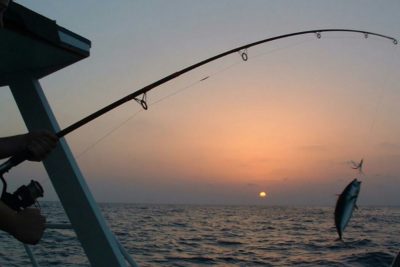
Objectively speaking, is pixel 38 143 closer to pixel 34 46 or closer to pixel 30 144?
pixel 30 144

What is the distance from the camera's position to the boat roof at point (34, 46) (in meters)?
3.70

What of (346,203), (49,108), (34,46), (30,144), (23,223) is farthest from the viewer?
(346,203)

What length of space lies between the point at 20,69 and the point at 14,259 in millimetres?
12024

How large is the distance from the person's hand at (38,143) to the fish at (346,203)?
500 centimetres

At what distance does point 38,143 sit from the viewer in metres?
2.42

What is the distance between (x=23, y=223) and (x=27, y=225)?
21 mm

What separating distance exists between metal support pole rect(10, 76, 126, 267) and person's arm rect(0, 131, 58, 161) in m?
1.87

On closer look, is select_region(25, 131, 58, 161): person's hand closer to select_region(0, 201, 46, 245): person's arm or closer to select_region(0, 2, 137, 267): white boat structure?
select_region(0, 201, 46, 245): person's arm

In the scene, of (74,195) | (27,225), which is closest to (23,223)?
(27,225)

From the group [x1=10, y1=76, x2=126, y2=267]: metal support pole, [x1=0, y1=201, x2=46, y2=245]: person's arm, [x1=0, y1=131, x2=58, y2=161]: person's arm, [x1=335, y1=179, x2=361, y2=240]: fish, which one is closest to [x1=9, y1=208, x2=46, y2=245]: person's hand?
[x1=0, y1=201, x2=46, y2=245]: person's arm

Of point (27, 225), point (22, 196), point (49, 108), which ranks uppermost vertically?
point (49, 108)

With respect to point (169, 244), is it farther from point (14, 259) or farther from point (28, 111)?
point (28, 111)

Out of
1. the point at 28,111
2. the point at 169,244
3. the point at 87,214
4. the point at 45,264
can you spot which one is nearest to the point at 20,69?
the point at 28,111

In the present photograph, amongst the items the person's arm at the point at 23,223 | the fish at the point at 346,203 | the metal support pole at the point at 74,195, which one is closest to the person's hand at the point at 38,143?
the person's arm at the point at 23,223
